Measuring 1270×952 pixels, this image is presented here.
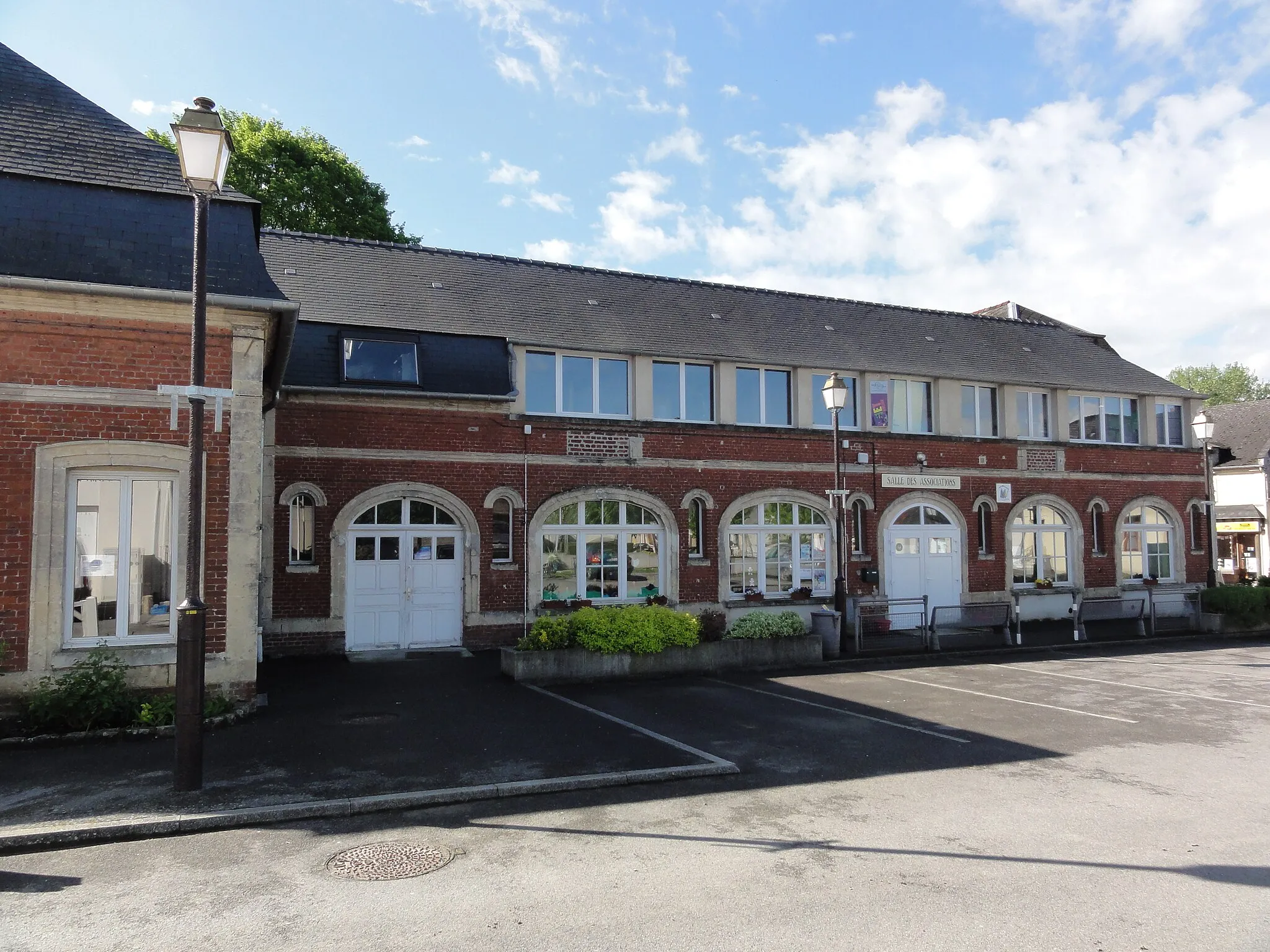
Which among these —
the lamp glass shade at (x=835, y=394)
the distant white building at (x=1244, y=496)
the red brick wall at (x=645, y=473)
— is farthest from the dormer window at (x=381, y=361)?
the distant white building at (x=1244, y=496)

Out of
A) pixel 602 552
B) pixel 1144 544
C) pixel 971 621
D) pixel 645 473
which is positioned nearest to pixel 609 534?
pixel 602 552

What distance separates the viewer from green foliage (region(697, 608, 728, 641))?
13961 millimetres

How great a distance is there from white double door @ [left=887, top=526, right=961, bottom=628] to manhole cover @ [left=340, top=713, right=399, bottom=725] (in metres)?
12.5

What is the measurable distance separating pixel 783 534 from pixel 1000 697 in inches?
274

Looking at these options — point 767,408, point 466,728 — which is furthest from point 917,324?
point 466,728

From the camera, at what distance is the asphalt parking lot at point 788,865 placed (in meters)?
4.52

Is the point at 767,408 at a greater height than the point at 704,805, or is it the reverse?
the point at 767,408

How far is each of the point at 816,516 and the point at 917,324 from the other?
7.43m

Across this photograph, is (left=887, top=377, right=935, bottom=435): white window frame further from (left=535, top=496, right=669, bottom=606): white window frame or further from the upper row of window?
(left=535, top=496, right=669, bottom=606): white window frame

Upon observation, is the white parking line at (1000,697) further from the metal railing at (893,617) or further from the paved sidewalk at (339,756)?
the paved sidewalk at (339,756)

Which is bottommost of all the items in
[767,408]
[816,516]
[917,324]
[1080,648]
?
[1080,648]

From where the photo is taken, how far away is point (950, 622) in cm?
1658

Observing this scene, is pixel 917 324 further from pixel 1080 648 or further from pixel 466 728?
pixel 466 728

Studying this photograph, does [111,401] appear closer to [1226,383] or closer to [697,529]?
[697,529]
